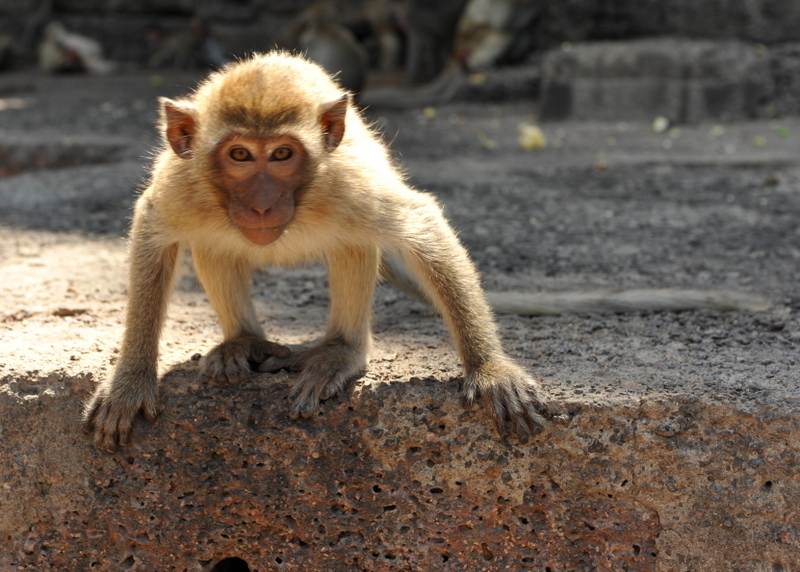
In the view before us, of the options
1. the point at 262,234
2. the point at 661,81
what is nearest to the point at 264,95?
the point at 262,234

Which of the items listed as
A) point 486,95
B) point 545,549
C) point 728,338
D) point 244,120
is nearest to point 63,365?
point 244,120

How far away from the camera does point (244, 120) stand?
315cm

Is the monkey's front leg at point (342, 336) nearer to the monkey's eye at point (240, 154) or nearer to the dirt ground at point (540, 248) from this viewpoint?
the dirt ground at point (540, 248)

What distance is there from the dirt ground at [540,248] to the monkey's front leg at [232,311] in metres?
0.19

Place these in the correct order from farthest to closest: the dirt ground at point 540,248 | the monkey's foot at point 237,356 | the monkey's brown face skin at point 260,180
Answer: the dirt ground at point 540,248, the monkey's foot at point 237,356, the monkey's brown face skin at point 260,180

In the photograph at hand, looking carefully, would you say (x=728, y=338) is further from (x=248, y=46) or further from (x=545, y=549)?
(x=248, y=46)

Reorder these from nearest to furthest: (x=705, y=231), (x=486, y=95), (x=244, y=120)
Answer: (x=244, y=120), (x=705, y=231), (x=486, y=95)

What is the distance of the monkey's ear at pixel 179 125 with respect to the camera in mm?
3324

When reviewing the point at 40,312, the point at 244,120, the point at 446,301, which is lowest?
the point at 40,312

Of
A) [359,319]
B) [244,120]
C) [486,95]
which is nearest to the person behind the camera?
[244,120]

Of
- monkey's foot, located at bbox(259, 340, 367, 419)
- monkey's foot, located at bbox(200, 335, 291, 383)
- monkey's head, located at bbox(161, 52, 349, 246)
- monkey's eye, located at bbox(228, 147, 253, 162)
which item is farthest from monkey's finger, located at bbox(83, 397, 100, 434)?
monkey's eye, located at bbox(228, 147, 253, 162)

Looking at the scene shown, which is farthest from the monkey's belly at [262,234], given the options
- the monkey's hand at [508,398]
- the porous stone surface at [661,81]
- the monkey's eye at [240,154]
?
the porous stone surface at [661,81]

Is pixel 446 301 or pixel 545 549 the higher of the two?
pixel 446 301

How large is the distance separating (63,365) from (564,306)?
5.90 ft
